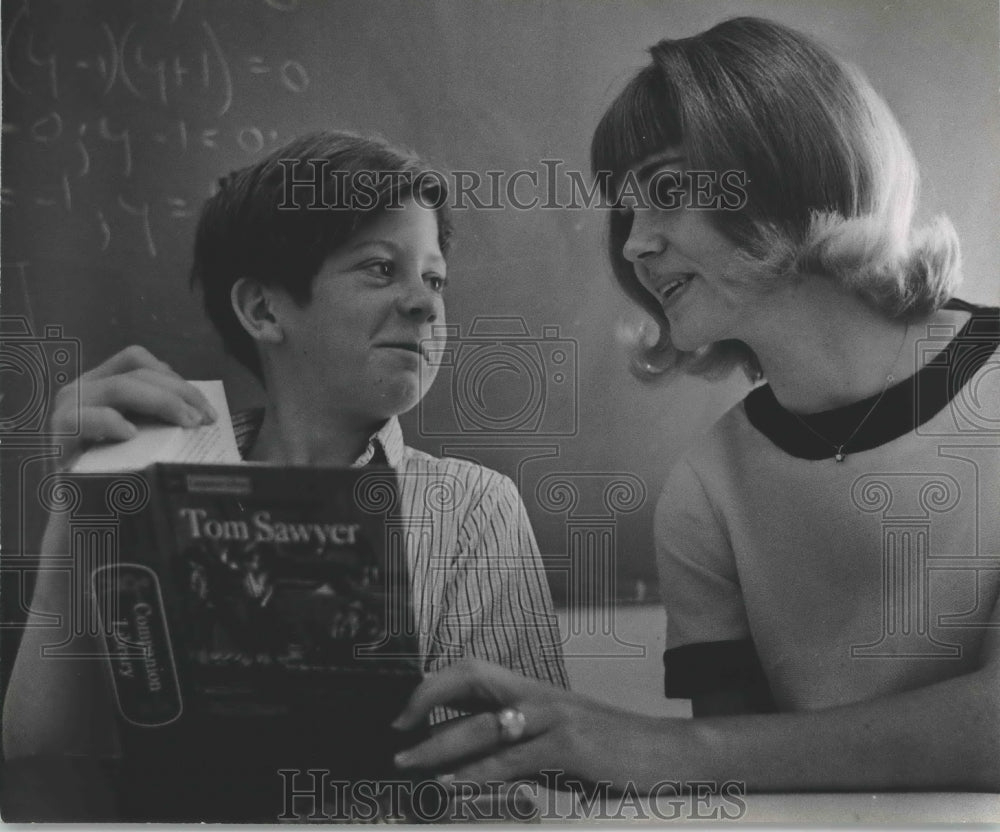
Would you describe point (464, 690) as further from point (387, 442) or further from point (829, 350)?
point (829, 350)

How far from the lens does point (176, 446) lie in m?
1.76

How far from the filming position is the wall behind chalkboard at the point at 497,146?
176 centimetres

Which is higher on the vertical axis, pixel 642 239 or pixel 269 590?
pixel 642 239

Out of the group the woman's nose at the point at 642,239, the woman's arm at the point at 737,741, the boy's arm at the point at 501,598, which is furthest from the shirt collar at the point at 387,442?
the woman's nose at the point at 642,239

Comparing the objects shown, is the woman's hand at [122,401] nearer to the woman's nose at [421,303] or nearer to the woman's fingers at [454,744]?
the woman's nose at [421,303]

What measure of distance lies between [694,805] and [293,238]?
108cm

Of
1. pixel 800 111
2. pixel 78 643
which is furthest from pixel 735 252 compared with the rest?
pixel 78 643

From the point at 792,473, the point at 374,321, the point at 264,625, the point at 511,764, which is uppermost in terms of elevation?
the point at 374,321

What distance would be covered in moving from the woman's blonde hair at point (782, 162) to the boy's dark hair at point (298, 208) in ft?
1.03

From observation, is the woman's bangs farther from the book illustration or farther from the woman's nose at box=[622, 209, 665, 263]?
the book illustration

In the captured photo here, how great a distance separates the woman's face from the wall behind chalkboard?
0.20 feet

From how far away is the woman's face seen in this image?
173 cm

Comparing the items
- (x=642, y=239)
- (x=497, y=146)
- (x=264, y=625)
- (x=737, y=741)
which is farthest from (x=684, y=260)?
(x=264, y=625)

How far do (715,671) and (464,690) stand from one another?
39cm
